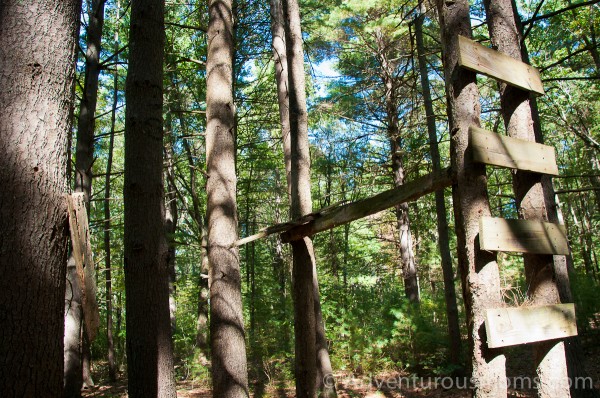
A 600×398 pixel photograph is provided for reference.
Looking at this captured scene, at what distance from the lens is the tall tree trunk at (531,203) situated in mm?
A: 3479

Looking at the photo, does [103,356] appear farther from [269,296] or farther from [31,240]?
[31,240]

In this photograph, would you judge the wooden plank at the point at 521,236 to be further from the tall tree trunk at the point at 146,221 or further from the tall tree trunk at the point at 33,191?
the tall tree trunk at the point at 146,221

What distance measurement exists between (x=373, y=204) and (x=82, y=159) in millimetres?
6265

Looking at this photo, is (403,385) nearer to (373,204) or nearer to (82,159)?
(373,204)

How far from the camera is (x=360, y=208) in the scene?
423 cm

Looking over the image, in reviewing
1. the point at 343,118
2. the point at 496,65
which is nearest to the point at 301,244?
the point at 496,65

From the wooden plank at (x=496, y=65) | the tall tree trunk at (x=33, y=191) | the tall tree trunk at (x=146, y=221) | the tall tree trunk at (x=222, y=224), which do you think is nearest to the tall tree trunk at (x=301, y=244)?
the tall tree trunk at (x=222, y=224)

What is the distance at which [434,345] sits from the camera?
10.6 meters

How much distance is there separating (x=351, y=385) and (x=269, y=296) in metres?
6.17

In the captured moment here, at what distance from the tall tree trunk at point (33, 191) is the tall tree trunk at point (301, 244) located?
3056mm

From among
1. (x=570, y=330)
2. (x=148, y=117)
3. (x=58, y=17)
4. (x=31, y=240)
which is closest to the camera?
(x=31, y=240)

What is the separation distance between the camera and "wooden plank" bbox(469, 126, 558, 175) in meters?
3.20

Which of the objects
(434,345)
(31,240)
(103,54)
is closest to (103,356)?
(103,54)

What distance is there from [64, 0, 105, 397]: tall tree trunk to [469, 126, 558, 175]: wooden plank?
6.07m
